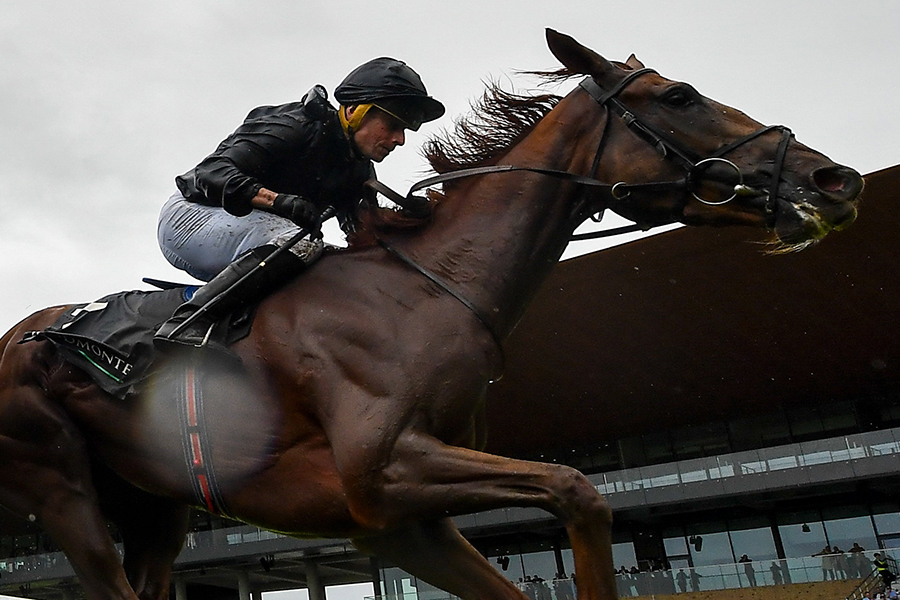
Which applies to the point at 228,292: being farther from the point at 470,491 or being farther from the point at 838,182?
the point at 838,182

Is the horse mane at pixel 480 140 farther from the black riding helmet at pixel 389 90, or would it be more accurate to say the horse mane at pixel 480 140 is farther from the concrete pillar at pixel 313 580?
the concrete pillar at pixel 313 580

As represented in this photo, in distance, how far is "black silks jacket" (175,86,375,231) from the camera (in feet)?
12.1

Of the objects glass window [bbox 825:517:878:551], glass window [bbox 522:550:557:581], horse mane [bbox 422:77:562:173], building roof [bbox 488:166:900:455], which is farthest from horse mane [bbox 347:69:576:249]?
glass window [bbox 522:550:557:581]

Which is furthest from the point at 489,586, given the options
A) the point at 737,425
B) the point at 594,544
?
the point at 737,425

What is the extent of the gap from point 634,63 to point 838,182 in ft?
3.67

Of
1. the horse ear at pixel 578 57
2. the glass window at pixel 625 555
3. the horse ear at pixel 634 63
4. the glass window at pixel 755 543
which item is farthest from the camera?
the glass window at pixel 625 555

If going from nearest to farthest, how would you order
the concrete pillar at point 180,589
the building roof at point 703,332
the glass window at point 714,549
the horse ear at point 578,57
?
the horse ear at point 578,57 < the building roof at point 703,332 < the glass window at point 714,549 < the concrete pillar at point 180,589

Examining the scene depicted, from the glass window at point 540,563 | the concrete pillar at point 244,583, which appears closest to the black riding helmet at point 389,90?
the glass window at point 540,563

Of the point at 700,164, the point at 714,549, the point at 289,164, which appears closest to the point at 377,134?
the point at 289,164

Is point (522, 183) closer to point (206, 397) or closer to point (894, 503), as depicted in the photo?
point (206, 397)

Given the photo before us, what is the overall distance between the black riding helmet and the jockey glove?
0.57m

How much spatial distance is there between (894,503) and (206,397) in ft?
93.6

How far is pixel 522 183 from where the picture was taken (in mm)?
3736

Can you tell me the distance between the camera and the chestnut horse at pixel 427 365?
315 cm
